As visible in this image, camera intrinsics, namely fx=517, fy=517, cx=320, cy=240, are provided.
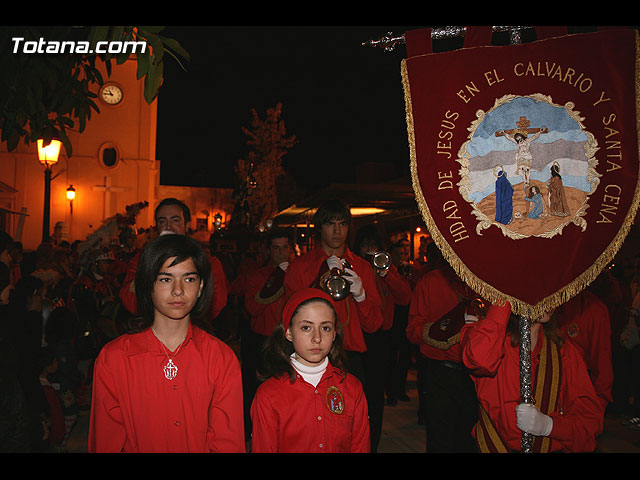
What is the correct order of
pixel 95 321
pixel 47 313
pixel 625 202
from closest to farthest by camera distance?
pixel 625 202 → pixel 47 313 → pixel 95 321

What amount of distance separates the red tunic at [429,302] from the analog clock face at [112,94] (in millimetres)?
27324

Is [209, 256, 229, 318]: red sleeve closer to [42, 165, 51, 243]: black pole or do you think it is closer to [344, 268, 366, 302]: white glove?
[344, 268, 366, 302]: white glove

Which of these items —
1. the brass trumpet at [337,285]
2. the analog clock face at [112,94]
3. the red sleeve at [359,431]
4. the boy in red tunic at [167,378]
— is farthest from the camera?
the analog clock face at [112,94]

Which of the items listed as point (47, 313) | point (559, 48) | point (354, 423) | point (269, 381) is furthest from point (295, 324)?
point (47, 313)

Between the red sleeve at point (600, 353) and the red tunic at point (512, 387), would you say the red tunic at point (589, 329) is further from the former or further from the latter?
the red tunic at point (512, 387)

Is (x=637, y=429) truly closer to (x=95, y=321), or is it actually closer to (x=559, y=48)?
(x=559, y=48)

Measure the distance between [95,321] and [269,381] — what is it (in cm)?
380

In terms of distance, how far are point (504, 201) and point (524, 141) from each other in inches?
12.6

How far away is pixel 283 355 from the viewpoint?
294 centimetres

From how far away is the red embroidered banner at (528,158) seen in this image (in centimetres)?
249

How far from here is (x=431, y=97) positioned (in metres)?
2.67

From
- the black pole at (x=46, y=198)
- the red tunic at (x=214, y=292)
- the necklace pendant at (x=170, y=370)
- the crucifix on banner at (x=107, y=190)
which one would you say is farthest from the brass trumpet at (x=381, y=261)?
the crucifix on banner at (x=107, y=190)
